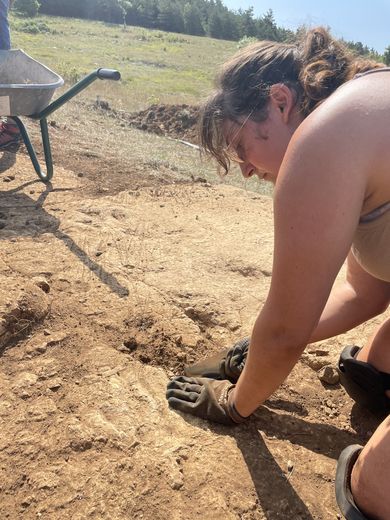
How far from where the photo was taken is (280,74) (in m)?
1.44

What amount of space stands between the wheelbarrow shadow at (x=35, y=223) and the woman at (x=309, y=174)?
4.11 ft

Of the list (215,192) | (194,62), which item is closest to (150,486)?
(215,192)

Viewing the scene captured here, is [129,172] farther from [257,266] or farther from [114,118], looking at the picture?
[114,118]

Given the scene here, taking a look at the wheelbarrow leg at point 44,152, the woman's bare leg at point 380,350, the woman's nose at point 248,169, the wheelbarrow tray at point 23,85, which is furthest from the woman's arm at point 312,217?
the wheelbarrow leg at point 44,152

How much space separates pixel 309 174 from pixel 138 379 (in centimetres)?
123

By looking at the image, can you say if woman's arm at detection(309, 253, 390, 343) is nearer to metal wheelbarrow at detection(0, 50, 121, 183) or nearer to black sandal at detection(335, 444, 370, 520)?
black sandal at detection(335, 444, 370, 520)

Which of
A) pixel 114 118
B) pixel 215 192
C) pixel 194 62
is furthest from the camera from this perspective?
pixel 194 62

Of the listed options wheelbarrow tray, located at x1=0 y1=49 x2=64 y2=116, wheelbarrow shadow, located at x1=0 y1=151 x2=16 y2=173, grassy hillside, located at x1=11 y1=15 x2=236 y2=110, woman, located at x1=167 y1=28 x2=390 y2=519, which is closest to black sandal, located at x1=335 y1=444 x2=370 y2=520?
woman, located at x1=167 y1=28 x2=390 y2=519

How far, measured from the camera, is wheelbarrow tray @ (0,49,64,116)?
3605 mm

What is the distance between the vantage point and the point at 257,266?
3.16 meters

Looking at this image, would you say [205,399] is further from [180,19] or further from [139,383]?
[180,19]

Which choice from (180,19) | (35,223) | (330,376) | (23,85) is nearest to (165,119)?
(23,85)

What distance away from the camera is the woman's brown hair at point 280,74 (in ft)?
4.68

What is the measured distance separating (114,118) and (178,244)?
16.4ft
